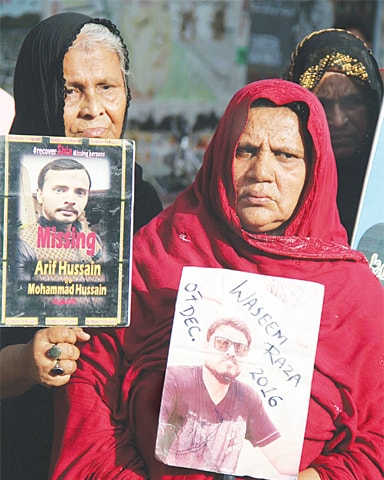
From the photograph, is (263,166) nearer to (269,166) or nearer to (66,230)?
(269,166)

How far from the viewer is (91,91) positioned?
1.96 meters

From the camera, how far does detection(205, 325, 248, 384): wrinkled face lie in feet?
5.91

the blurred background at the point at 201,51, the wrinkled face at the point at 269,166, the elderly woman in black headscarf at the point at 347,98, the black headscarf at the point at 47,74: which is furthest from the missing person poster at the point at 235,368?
the blurred background at the point at 201,51

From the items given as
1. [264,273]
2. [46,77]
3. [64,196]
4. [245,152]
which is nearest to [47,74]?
[46,77]

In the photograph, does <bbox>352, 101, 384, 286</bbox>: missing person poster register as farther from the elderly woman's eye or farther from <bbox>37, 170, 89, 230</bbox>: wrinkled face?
<bbox>37, 170, 89, 230</bbox>: wrinkled face

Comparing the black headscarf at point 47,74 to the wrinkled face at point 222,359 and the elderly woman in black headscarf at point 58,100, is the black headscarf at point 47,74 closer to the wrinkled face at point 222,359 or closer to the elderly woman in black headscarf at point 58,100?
the elderly woman in black headscarf at point 58,100

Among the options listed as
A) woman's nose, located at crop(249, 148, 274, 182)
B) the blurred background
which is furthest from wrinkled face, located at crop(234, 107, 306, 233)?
the blurred background

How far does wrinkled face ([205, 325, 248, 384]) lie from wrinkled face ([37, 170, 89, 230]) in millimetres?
419

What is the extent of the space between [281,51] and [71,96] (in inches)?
234

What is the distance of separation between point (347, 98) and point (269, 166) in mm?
387

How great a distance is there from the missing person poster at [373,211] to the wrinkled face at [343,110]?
56 millimetres

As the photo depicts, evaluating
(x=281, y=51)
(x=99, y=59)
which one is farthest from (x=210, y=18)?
(x=99, y=59)

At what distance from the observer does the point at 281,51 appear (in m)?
7.63

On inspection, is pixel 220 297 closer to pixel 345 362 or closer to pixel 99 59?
pixel 345 362
